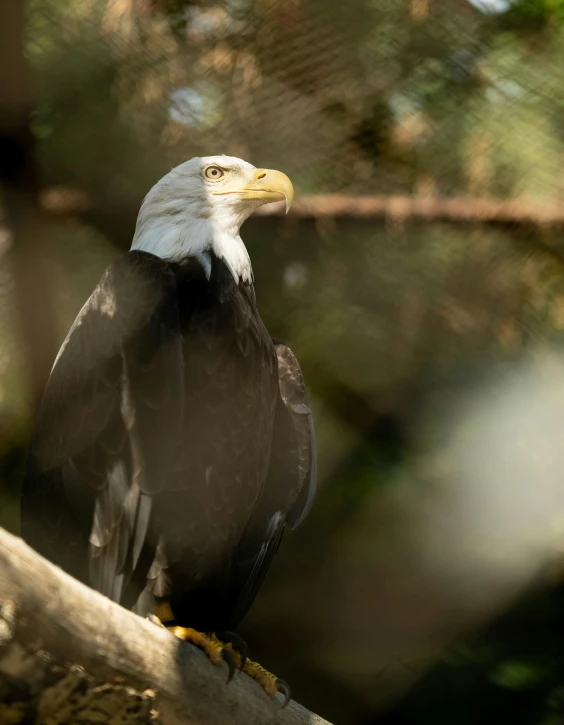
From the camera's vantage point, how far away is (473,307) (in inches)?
85.5

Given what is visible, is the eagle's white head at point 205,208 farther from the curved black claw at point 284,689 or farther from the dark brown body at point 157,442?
the curved black claw at point 284,689

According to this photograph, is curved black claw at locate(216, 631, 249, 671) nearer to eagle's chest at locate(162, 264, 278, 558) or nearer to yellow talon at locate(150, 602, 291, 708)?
yellow talon at locate(150, 602, 291, 708)

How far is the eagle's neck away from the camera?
1863 millimetres

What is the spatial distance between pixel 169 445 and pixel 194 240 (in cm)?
51

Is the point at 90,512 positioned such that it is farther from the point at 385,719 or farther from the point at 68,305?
the point at 385,719

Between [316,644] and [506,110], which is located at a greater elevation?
[506,110]

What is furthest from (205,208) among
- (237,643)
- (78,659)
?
(78,659)

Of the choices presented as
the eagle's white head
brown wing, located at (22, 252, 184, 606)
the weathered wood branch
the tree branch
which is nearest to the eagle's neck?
the eagle's white head

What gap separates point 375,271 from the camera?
2.08 meters

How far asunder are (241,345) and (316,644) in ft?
2.98

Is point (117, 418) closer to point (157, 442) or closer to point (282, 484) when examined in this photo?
point (157, 442)

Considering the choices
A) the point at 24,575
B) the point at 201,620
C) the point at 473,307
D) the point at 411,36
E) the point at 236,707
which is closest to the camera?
the point at 24,575

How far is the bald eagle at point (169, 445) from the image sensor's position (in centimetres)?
158

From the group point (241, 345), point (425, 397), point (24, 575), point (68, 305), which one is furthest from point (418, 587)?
point (24, 575)
